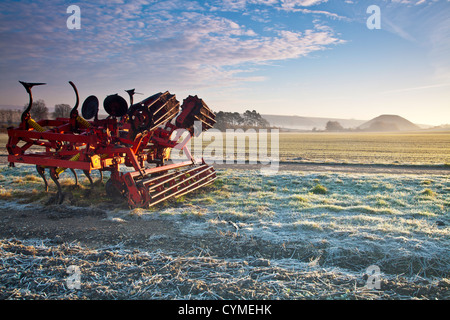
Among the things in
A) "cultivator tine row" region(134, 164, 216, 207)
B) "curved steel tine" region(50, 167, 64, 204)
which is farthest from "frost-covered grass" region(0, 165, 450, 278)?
"curved steel tine" region(50, 167, 64, 204)

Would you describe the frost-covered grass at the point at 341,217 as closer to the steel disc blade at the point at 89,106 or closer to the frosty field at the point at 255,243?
the frosty field at the point at 255,243

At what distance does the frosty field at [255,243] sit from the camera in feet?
12.8

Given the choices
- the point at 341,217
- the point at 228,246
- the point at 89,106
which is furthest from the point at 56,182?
the point at 341,217

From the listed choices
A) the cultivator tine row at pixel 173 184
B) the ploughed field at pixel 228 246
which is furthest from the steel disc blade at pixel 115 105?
the ploughed field at pixel 228 246

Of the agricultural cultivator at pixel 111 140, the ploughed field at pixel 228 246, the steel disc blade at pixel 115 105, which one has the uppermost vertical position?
the steel disc blade at pixel 115 105

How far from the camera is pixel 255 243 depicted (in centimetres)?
534

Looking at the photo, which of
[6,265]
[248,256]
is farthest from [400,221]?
[6,265]

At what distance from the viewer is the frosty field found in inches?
153

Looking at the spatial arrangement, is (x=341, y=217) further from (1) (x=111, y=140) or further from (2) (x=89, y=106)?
(2) (x=89, y=106)

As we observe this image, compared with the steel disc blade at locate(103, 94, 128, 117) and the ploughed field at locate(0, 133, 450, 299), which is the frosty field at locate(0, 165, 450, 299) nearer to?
the ploughed field at locate(0, 133, 450, 299)

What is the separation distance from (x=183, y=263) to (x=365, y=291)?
99.6 inches

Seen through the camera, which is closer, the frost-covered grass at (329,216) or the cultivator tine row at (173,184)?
the frost-covered grass at (329,216)
